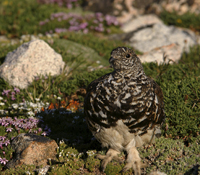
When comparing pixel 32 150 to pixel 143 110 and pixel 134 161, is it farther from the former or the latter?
pixel 143 110

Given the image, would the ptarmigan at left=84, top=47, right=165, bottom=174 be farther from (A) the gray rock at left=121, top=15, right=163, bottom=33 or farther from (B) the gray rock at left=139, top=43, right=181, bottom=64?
(A) the gray rock at left=121, top=15, right=163, bottom=33

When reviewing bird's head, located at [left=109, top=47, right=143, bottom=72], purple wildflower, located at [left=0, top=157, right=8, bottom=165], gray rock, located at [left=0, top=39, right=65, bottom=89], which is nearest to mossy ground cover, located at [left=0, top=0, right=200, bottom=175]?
purple wildflower, located at [left=0, top=157, right=8, bottom=165]

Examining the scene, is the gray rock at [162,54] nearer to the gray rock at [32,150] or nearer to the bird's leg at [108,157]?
the bird's leg at [108,157]

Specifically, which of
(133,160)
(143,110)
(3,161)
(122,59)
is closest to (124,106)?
(143,110)

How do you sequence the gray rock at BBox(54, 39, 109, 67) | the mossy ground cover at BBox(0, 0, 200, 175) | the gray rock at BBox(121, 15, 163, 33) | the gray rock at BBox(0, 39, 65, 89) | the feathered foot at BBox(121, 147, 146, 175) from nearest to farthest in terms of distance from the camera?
the feathered foot at BBox(121, 147, 146, 175) < the mossy ground cover at BBox(0, 0, 200, 175) < the gray rock at BBox(0, 39, 65, 89) < the gray rock at BBox(54, 39, 109, 67) < the gray rock at BBox(121, 15, 163, 33)

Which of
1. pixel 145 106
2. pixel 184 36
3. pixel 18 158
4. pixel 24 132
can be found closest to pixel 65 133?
pixel 24 132
